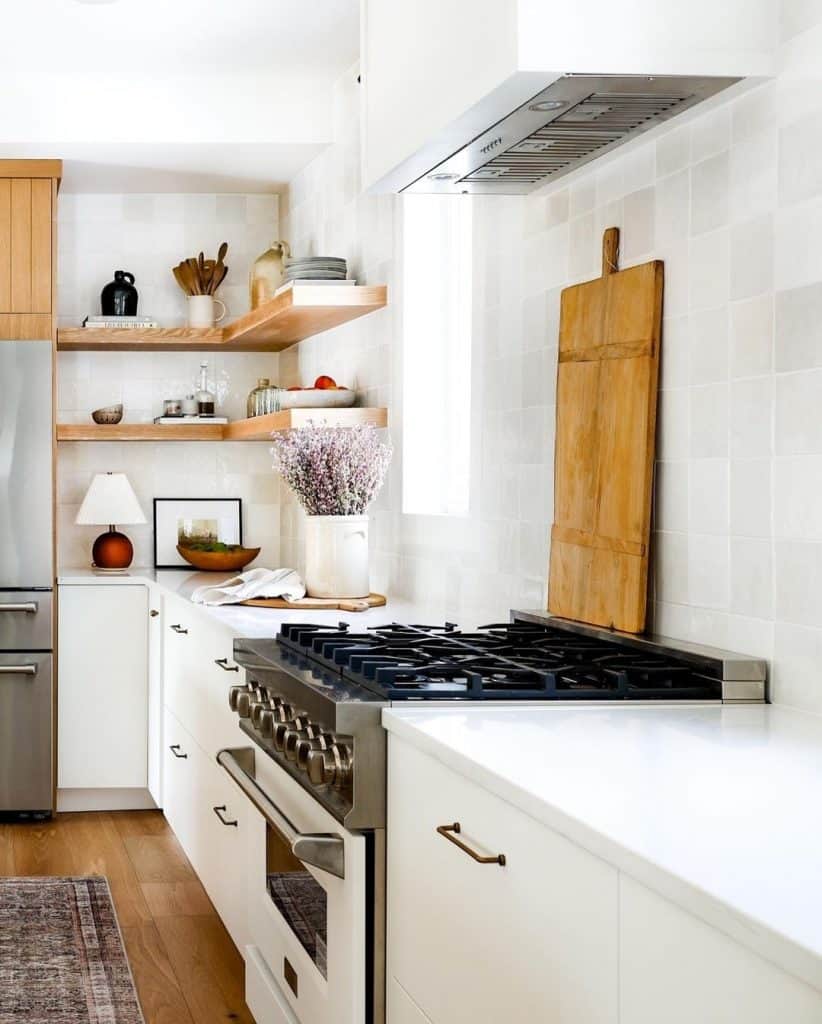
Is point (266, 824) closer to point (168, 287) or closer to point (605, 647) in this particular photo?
point (605, 647)

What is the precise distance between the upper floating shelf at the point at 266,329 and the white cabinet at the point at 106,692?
98 centimetres

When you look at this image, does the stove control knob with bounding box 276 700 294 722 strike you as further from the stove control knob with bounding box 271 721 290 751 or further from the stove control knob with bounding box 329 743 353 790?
the stove control knob with bounding box 329 743 353 790

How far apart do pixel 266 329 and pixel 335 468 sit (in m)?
1.18

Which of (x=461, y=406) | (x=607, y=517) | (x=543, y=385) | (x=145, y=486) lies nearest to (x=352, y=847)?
(x=607, y=517)

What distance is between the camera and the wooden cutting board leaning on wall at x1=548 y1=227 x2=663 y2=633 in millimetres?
2449

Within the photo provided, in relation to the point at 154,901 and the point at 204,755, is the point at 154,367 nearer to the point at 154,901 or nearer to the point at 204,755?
the point at 204,755

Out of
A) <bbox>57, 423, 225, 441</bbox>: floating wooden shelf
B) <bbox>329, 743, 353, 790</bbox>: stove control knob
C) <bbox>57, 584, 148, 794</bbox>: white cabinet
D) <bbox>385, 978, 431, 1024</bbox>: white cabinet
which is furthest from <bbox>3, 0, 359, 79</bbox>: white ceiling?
<bbox>385, 978, 431, 1024</bbox>: white cabinet

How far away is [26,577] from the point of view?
486 centimetres

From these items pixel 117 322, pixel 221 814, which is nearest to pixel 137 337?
pixel 117 322

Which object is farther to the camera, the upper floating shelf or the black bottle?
the black bottle

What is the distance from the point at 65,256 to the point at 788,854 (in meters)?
4.83

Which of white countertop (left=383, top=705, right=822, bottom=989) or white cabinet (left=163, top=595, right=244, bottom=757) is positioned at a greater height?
white countertop (left=383, top=705, right=822, bottom=989)

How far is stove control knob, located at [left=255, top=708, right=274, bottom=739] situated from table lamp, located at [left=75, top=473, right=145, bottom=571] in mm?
2734

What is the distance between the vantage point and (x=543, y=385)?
2996 millimetres
